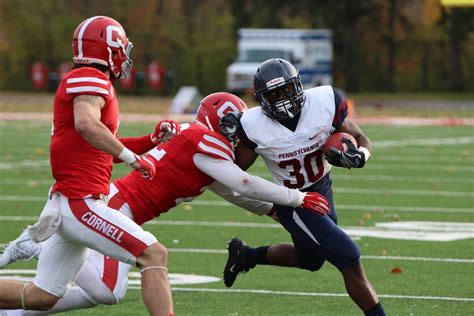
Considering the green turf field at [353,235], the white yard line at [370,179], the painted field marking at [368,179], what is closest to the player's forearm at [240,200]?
the green turf field at [353,235]

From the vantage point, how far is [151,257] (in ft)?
20.1

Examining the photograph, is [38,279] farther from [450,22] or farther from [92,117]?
[450,22]

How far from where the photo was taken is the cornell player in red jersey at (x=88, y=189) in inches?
239

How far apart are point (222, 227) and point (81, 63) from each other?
5176 mm

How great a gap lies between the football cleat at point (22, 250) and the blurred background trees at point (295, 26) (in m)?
38.9

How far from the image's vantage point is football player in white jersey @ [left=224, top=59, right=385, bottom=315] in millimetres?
6699

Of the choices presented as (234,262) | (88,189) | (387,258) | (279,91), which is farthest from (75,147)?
(387,258)

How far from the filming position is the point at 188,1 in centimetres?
5553

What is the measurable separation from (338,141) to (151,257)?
1.34 meters

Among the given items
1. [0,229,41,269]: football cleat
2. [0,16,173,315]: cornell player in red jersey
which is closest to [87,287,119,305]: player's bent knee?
[0,16,173,315]: cornell player in red jersey

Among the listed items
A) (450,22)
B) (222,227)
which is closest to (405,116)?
(450,22)

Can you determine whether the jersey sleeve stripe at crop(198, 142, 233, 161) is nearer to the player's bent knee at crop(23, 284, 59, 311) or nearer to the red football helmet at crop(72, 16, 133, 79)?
the red football helmet at crop(72, 16, 133, 79)

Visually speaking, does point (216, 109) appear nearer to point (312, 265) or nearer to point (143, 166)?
point (312, 265)

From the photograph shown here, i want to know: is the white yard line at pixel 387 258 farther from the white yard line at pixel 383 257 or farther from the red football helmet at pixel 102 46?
the red football helmet at pixel 102 46
